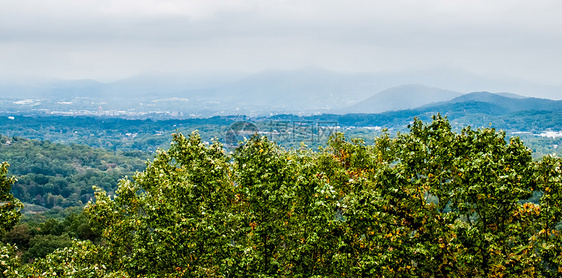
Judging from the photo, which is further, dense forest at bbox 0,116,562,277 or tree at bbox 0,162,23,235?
tree at bbox 0,162,23,235

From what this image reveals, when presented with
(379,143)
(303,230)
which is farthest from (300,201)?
(379,143)

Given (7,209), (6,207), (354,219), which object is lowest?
(7,209)

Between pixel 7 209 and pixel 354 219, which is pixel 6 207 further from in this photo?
pixel 354 219

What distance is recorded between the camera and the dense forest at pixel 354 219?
623 inches


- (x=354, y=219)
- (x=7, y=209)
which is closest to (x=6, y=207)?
(x=7, y=209)

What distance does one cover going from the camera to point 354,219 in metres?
16.6

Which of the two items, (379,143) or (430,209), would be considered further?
(379,143)

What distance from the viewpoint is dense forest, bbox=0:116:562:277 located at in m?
15.8

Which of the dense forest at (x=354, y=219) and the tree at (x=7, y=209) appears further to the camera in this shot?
the tree at (x=7, y=209)

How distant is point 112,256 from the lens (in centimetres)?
2383

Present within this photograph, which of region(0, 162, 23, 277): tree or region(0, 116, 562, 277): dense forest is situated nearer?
region(0, 116, 562, 277): dense forest

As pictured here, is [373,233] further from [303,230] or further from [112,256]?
[112,256]

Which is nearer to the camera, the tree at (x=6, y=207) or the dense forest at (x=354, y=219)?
the dense forest at (x=354, y=219)

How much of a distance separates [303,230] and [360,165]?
12.3 meters
